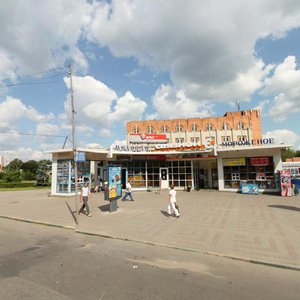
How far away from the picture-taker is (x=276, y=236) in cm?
785

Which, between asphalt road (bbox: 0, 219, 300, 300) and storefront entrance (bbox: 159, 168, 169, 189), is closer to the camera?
asphalt road (bbox: 0, 219, 300, 300)

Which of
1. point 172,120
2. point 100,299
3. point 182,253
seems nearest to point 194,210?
point 182,253

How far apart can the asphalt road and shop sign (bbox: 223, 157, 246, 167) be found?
58.3 feet

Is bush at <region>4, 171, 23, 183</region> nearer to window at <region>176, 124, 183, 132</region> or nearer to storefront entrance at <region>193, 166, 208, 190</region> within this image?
storefront entrance at <region>193, 166, 208, 190</region>

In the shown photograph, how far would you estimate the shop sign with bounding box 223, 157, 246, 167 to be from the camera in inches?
894

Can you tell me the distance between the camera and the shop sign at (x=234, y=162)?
22705 millimetres

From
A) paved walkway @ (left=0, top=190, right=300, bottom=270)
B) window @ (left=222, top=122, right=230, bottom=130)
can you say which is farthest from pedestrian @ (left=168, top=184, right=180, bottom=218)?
window @ (left=222, top=122, right=230, bottom=130)

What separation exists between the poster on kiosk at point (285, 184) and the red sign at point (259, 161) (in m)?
2.19

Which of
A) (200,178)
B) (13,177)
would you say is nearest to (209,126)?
(200,178)

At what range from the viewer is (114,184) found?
13328 millimetres

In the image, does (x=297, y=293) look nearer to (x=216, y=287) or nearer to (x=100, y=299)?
(x=216, y=287)

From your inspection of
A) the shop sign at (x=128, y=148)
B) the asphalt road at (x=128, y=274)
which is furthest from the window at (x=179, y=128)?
the asphalt road at (x=128, y=274)

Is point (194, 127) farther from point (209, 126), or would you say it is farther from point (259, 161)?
point (259, 161)

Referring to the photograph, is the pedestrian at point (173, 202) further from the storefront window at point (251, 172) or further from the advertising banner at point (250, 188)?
the storefront window at point (251, 172)
